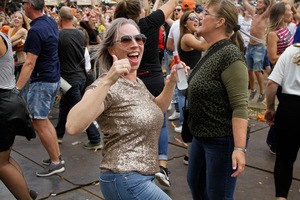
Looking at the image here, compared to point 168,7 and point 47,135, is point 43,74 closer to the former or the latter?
point 47,135

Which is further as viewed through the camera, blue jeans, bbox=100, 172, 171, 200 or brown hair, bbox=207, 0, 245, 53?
brown hair, bbox=207, 0, 245, 53

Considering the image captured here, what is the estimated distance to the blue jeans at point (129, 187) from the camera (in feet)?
6.30

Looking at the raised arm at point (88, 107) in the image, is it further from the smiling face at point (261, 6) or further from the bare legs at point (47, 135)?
the smiling face at point (261, 6)

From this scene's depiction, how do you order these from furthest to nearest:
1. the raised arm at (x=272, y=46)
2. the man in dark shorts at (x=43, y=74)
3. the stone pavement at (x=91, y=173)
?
the raised arm at (x=272, y=46)
the man in dark shorts at (x=43, y=74)
the stone pavement at (x=91, y=173)

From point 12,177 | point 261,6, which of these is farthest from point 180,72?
point 261,6

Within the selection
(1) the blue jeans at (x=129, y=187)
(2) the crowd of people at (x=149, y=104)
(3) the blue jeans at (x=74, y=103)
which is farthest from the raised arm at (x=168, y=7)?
(1) the blue jeans at (x=129, y=187)

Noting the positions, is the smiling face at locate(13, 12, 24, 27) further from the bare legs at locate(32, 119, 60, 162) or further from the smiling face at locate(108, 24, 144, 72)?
the smiling face at locate(108, 24, 144, 72)

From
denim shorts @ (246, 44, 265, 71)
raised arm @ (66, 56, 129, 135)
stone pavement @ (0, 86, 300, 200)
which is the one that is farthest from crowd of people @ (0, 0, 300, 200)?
denim shorts @ (246, 44, 265, 71)

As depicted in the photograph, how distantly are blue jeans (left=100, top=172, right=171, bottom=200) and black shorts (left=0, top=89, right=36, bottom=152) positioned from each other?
155 cm

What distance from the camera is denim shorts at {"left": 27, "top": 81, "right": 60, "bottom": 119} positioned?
428 centimetres

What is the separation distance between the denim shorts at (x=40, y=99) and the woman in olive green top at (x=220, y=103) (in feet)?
7.87

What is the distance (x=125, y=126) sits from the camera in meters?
1.98

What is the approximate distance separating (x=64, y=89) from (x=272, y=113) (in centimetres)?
306

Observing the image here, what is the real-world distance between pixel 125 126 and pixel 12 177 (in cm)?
180
